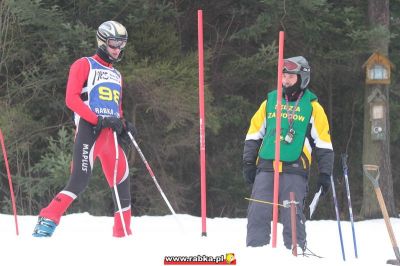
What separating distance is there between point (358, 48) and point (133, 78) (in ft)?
11.5

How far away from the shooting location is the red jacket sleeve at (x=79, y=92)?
15.7 ft

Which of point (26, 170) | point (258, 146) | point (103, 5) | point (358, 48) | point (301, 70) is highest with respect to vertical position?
point (103, 5)

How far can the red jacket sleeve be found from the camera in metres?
4.78

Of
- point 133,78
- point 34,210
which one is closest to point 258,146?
point 133,78

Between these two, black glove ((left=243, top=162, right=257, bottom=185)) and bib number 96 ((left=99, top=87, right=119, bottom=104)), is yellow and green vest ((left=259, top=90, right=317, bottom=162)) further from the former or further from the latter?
bib number 96 ((left=99, top=87, right=119, bottom=104))

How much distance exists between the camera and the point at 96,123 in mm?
4809

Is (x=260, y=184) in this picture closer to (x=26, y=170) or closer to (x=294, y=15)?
(x=294, y=15)

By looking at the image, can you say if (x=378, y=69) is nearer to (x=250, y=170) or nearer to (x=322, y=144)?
(x=322, y=144)

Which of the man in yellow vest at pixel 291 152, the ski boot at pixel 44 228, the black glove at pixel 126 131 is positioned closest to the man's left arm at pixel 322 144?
the man in yellow vest at pixel 291 152

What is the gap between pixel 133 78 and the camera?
29.8 feet

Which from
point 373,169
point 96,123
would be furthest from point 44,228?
point 373,169

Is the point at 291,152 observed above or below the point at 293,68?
below

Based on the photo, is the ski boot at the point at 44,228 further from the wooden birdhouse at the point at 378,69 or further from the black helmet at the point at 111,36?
the wooden birdhouse at the point at 378,69

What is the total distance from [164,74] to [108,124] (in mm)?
4517
